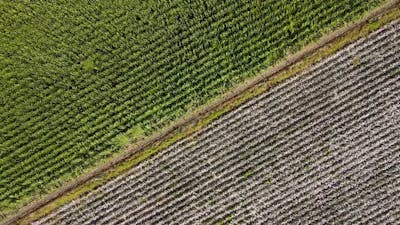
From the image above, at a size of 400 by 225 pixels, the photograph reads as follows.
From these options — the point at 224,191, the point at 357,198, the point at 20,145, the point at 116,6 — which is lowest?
the point at 357,198

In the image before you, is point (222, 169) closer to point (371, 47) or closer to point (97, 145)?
point (97, 145)

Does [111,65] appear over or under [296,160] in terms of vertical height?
over

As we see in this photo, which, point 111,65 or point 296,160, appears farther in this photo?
point 111,65

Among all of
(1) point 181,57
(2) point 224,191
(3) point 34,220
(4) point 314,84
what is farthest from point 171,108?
(3) point 34,220

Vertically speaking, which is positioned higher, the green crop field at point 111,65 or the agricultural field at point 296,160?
the green crop field at point 111,65

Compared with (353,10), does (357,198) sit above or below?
below
